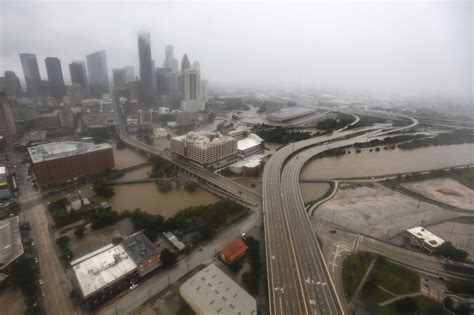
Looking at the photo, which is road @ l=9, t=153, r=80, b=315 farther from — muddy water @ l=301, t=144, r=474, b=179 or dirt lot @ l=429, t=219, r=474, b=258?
dirt lot @ l=429, t=219, r=474, b=258

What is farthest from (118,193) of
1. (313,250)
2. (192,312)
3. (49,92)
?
(49,92)

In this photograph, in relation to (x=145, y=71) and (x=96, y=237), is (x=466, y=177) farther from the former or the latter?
(x=145, y=71)

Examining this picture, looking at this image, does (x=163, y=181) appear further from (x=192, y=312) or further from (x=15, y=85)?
(x=15, y=85)

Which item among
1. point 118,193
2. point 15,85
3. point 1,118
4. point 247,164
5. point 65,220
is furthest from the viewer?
point 15,85

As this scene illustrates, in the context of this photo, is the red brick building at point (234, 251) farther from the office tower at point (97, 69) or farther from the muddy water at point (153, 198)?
the office tower at point (97, 69)

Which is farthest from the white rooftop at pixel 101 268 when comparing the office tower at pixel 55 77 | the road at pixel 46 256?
the office tower at pixel 55 77

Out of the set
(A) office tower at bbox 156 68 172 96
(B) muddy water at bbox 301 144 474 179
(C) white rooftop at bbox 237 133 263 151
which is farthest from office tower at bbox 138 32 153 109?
(B) muddy water at bbox 301 144 474 179
